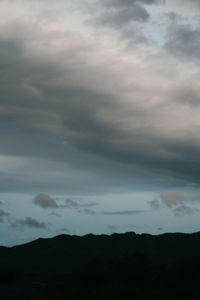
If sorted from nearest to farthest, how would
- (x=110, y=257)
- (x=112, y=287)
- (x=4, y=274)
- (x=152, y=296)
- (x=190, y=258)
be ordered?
(x=152, y=296) < (x=112, y=287) < (x=190, y=258) < (x=110, y=257) < (x=4, y=274)

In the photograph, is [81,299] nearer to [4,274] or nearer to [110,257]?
[110,257]

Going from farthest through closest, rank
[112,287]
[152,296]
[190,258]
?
[190,258], [112,287], [152,296]

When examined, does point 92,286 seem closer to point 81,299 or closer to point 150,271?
point 81,299

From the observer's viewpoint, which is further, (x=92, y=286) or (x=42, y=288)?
(x=42, y=288)

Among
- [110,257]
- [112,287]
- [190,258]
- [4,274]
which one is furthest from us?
[4,274]

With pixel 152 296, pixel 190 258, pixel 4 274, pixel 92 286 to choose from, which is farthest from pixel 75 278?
pixel 4 274

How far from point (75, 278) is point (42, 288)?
8.14 metres

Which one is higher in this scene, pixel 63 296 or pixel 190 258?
pixel 190 258

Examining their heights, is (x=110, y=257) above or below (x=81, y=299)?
above

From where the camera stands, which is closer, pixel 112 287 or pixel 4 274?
pixel 112 287

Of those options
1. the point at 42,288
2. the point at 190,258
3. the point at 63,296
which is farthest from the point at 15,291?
the point at 190,258

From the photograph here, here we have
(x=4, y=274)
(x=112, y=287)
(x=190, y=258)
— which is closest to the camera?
(x=112, y=287)

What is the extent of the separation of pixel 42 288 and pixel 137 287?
17516 millimetres

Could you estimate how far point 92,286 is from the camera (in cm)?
7425
